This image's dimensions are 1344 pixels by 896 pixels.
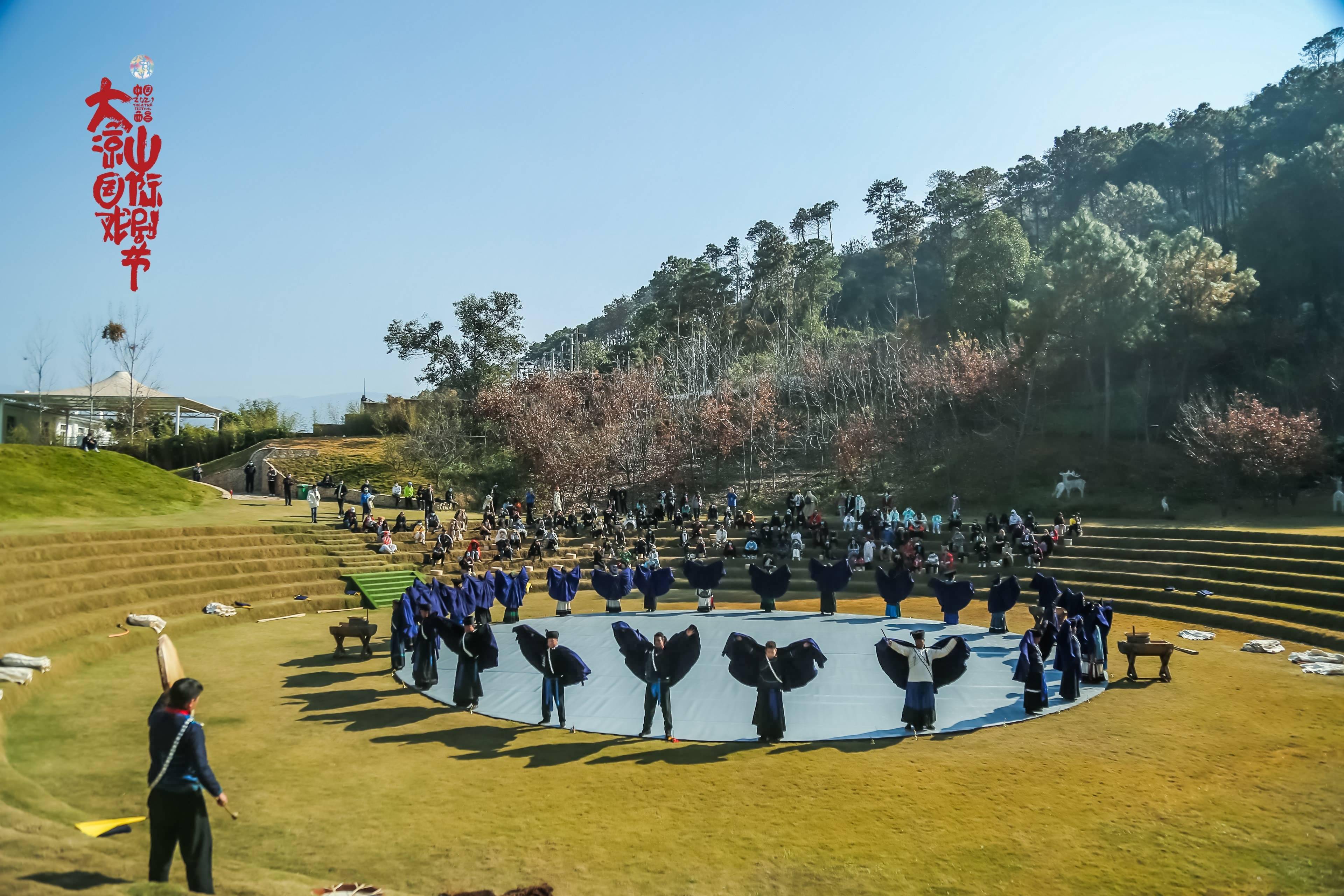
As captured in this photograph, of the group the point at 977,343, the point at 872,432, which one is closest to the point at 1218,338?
the point at 977,343

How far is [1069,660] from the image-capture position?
12.4 meters

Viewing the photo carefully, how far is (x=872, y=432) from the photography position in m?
37.0

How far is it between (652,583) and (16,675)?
12.6m

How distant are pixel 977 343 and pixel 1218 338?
32.3ft

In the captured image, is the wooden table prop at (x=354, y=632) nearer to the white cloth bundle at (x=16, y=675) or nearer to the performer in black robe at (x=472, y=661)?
the performer in black robe at (x=472, y=661)

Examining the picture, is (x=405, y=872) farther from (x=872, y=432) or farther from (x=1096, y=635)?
(x=872, y=432)

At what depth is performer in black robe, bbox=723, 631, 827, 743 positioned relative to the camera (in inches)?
422

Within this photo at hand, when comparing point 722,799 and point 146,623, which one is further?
point 146,623

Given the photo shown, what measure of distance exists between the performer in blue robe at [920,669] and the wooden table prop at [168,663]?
815 cm

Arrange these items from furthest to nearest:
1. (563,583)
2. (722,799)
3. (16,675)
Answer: (563,583), (16,675), (722,799)

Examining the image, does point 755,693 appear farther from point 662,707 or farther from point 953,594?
point 953,594

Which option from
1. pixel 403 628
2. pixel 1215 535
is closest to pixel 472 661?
pixel 403 628

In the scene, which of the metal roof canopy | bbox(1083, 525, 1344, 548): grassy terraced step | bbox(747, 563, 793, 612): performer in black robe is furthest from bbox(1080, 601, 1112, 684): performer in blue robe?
the metal roof canopy

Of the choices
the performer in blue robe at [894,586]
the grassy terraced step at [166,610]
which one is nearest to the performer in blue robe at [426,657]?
the grassy terraced step at [166,610]
